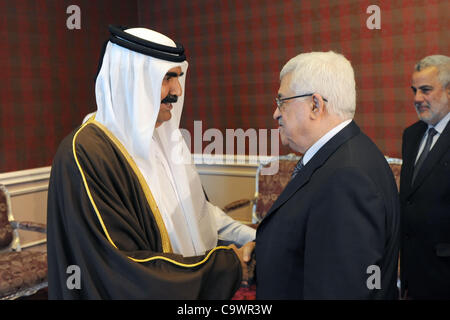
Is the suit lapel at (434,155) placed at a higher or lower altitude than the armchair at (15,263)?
higher

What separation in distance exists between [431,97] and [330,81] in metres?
1.78

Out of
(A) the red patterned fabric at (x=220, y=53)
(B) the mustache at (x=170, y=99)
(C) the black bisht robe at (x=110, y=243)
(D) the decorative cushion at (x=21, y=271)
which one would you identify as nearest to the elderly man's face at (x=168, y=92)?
(B) the mustache at (x=170, y=99)

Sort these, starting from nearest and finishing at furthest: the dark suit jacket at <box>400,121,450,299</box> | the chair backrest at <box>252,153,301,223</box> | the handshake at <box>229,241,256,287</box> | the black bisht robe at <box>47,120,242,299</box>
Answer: the black bisht robe at <box>47,120,242,299</box>, the handshake at <box>229,241,256,287</box>, the dark suit jacket at <box>400,121,450,299</box>, the chair backrest at <box>252,153,301,223</box>

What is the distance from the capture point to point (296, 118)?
173 centimetres

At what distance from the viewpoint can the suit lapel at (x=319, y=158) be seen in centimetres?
161

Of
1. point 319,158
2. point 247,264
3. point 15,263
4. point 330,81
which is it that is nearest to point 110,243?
point 247,264

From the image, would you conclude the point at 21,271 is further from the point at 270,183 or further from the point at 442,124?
the point at 442,124

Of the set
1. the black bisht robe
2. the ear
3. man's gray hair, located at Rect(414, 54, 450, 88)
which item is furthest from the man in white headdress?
man's gray hair, located at Rect(414, 54, 450, 88)

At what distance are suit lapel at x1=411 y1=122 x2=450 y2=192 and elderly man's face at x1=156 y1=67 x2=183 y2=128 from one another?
5.40 feet

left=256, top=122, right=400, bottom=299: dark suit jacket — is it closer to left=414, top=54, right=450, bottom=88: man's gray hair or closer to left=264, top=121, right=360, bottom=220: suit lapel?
left=264, top=121, right=360, bottom=220: suit lapel

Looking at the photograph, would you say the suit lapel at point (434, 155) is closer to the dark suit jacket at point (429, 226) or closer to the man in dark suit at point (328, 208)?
the dark suit jacket at point (429, 226)

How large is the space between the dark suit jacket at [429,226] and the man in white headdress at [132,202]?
1.39 m

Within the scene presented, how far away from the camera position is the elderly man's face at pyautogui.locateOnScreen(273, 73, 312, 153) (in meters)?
1.69

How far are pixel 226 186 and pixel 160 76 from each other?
9.91 feet
